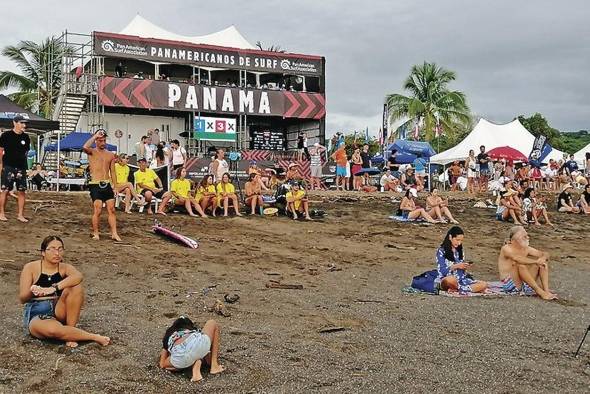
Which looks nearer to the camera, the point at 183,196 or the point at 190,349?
the point at 190,349

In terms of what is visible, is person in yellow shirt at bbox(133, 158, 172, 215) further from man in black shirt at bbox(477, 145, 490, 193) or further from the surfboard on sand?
man in black shirt at bbox(477, 145, 490, 193)

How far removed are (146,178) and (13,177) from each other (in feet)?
10.8

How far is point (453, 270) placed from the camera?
26.3ft

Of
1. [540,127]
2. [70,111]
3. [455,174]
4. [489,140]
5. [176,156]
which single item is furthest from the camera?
[540,127]

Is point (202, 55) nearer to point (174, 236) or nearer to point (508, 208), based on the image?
point (508, 208)

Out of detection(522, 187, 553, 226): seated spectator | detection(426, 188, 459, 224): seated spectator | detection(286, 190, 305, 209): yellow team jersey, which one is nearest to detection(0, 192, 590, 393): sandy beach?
detection(286, 190, 305, 209): yellow team jersey

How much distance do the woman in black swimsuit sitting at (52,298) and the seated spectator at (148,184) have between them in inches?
287

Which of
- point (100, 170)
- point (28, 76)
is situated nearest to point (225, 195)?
point (100, 170)

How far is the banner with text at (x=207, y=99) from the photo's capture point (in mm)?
25672

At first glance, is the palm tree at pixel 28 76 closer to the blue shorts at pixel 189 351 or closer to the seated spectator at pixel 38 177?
the seated spectator at pixel 38 177

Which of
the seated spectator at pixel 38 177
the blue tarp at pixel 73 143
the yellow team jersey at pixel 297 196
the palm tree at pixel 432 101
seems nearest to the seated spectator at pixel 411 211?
the yellow team jersey at pixel 297 196

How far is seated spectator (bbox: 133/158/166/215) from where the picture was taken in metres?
12.6

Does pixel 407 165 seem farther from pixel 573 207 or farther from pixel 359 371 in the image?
pixel 359 371

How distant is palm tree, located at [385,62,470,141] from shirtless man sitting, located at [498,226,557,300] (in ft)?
97.9
